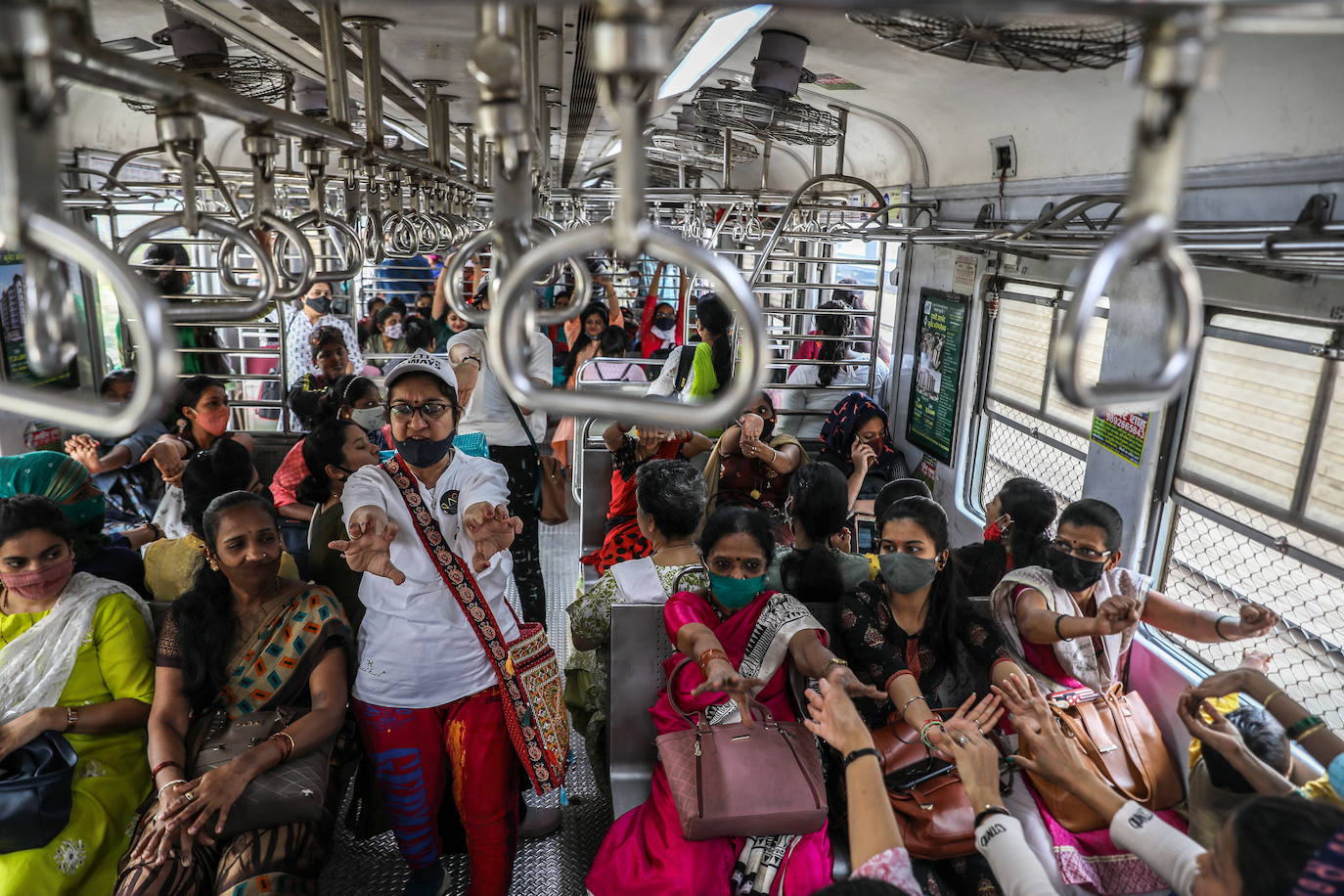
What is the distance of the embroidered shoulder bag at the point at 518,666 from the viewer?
9.15 feet

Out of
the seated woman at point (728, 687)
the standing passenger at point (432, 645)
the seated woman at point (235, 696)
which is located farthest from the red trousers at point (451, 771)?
the seated woman at point (728, 687)

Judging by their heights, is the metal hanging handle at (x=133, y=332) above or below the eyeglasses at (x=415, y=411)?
above

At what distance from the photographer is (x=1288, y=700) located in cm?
250

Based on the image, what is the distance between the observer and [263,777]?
2.52 meters

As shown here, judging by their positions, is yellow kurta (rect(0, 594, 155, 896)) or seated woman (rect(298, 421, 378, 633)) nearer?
yellow kurta (rect(0, 594, 155, 896))

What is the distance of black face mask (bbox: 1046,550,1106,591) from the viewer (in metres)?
3.04

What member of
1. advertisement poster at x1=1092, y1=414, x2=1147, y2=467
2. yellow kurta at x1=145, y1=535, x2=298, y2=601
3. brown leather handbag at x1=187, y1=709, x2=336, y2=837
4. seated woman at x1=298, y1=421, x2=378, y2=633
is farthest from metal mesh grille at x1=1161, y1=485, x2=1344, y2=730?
yellow kurta at x1=145, y1=535, x2=298, y2=601

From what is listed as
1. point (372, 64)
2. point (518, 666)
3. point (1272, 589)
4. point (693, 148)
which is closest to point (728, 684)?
point (518, 666)

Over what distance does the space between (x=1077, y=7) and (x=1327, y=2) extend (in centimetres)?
25

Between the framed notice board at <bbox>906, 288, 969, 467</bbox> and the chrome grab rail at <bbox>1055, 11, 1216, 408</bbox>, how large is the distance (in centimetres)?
475

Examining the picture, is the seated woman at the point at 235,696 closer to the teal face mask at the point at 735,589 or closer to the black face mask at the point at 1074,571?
the teal face mask at the point at 735,589

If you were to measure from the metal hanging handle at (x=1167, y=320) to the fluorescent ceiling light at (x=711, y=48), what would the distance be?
6.22 feet

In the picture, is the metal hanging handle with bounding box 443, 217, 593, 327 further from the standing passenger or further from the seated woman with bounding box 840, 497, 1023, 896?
the seated woman with bounding box 840, 497, 1023, 896

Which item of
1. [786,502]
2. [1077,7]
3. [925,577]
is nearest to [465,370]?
[786,502]
